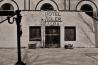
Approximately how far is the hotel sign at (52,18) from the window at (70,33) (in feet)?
3.93

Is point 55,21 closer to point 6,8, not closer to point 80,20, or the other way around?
point 80,20

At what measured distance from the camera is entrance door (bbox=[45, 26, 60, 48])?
97.2 ft

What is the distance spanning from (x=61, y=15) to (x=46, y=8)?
4345 millimetres

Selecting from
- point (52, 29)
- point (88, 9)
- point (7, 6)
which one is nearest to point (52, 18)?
Result: point (52, 29)

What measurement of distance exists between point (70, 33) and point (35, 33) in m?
3.44

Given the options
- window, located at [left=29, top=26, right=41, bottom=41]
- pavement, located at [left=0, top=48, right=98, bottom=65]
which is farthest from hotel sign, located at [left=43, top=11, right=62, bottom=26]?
pavement, located at [left=0, top=48, right=98, bottom=65]

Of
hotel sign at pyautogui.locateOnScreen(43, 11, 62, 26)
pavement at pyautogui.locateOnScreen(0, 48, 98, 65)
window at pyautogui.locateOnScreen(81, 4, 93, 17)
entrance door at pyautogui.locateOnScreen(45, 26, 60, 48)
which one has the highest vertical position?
window at pyautogui.locateOnScreen(81, 4, 93, 17)

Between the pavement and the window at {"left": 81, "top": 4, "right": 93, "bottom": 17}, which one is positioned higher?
the window at {"left": 81, "top": 4, "right": 93, "bottom": 17}

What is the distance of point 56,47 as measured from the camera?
97.1 ft

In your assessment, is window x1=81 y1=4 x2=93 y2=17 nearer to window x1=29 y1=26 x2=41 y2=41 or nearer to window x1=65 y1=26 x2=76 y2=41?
window x1=65 y1=26 x2=76 y2=41

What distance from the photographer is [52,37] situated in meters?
29.6

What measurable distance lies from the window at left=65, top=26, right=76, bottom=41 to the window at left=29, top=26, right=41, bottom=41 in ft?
8.76

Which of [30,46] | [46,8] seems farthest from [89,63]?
[46,8]

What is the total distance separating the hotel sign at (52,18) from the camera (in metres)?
29.8
